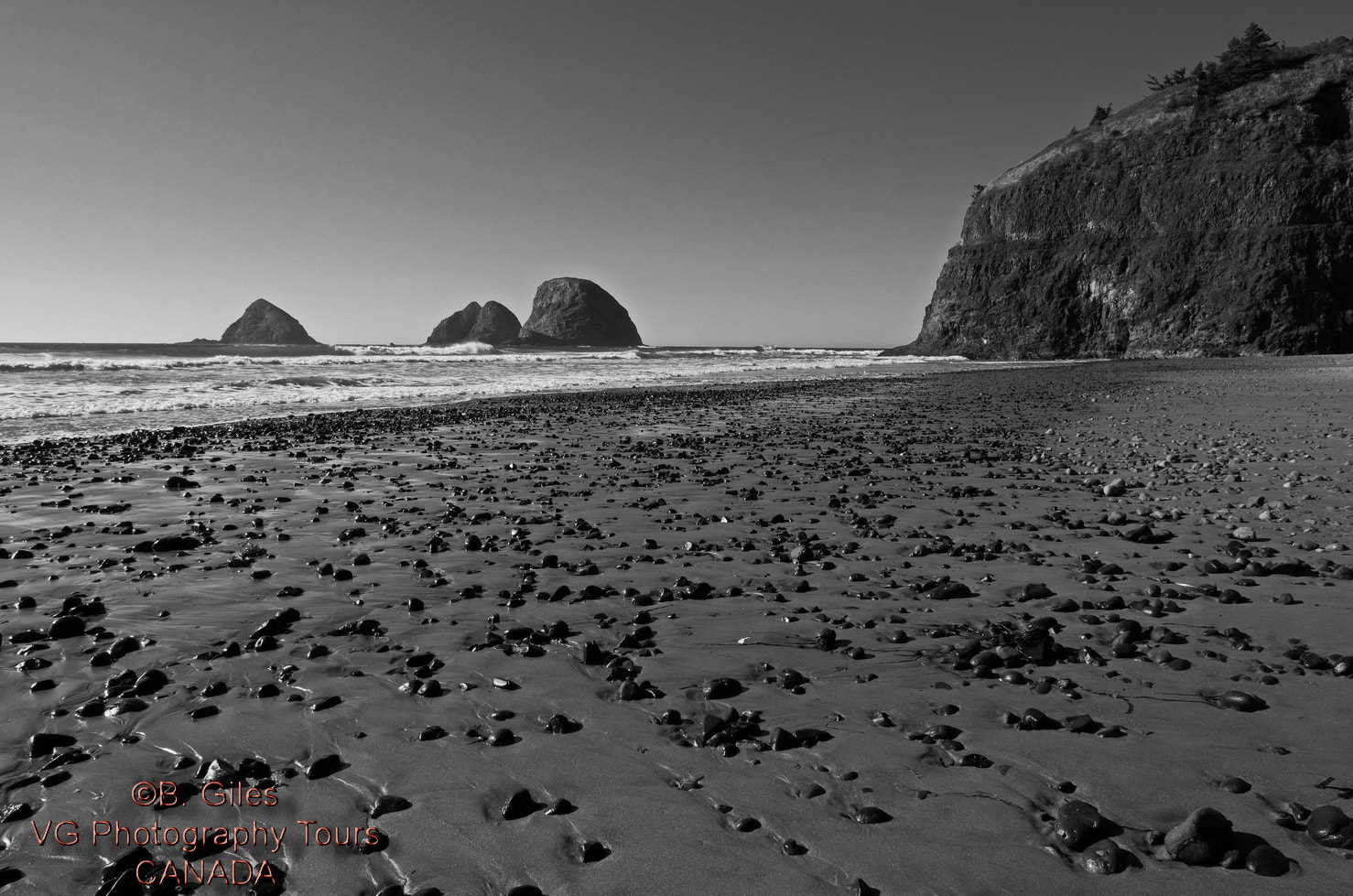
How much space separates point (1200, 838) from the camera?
8.47 feet

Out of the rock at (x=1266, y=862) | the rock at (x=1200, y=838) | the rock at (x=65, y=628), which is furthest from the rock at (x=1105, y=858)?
the rock at (x=65, y=628)

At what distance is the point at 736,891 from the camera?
2568 mm

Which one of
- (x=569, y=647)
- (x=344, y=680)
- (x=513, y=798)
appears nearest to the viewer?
(x=513, y=798)

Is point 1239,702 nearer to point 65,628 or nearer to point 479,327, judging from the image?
point 65,628

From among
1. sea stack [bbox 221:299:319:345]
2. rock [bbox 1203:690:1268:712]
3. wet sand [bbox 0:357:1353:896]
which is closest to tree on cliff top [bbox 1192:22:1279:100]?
wet sand [bbox 0:357:1353:896]

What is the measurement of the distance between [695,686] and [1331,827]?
2.87 meters

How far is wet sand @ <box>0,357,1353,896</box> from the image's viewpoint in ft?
9.08

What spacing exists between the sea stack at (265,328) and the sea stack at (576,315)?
44.2 meters

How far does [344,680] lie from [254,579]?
2.65 m

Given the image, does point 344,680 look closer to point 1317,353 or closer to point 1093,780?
point 1093,780

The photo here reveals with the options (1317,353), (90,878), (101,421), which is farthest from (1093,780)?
(1317,353)

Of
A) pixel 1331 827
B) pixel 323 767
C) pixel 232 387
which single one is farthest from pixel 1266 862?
pixel 232 387

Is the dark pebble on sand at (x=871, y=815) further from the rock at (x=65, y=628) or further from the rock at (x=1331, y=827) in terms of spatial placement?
the rock at (x=65, y=628)

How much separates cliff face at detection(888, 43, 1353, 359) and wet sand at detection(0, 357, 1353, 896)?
61.2 m
